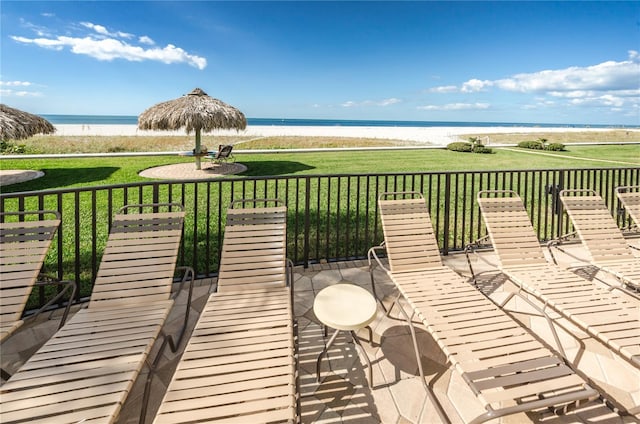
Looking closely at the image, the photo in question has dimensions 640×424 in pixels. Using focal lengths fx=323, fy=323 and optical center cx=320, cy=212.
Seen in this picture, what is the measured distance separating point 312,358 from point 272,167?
1199 centimetres

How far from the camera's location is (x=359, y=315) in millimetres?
2428

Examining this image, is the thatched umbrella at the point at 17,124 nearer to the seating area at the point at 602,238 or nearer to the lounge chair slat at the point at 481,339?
the lounge chair slat at the point at 481,339

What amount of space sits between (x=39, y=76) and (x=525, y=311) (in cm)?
4513

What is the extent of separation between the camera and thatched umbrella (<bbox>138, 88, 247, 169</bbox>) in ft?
43.2

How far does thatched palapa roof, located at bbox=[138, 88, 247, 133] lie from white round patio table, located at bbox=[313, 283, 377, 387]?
40.9 ft

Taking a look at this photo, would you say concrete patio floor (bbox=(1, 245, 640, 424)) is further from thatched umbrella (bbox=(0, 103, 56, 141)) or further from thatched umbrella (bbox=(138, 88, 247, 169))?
thatched umbrella (bbox=(0, 103, 56, 141))

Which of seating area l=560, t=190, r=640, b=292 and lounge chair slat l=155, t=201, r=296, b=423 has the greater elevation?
seating area l=560, t=190, r=640, b=292

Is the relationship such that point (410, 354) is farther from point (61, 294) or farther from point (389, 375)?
point (61, 294)

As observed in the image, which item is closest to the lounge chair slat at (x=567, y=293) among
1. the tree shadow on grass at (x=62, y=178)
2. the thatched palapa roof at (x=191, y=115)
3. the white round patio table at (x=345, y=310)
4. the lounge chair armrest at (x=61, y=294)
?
the white round patio table at (x=345, y=310)

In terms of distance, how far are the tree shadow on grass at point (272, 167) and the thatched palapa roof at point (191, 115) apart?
2032 mm

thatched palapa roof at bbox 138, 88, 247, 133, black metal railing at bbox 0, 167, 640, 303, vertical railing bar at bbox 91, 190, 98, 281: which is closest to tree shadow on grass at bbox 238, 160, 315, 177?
thatched palapa roof at bbox 138, 88, 247, 133

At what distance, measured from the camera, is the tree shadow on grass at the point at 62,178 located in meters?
9.57

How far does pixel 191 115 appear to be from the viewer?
1314 cm

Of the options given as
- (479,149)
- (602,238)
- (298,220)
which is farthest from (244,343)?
(479,149)
